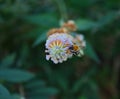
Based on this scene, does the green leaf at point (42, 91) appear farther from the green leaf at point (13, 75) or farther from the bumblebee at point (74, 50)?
the bumblebee at point (74, 50)

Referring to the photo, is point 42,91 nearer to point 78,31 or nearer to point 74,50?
point 78,31

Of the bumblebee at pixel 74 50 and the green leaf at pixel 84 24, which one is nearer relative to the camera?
the bumblebee at pixel 74 50

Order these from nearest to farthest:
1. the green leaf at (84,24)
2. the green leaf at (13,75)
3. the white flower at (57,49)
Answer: the white flower at (57,49)
the green leaf at (13,75)
the green leaf at (84,24)

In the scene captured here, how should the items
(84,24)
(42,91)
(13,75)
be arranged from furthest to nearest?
(84,24), (42,91), (13,75)

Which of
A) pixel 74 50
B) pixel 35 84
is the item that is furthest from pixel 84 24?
pixel 74 50

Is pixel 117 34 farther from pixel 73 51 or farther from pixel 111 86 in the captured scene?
pixel 73 51

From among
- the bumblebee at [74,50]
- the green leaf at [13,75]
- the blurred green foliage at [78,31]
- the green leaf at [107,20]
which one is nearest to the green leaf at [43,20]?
the blurred green foliage at [78,31]

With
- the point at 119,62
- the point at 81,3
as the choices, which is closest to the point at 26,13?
the point at 81,3

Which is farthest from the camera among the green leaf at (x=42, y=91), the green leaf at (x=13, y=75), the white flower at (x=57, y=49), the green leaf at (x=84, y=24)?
the green leaf at (x=84, y=24)
